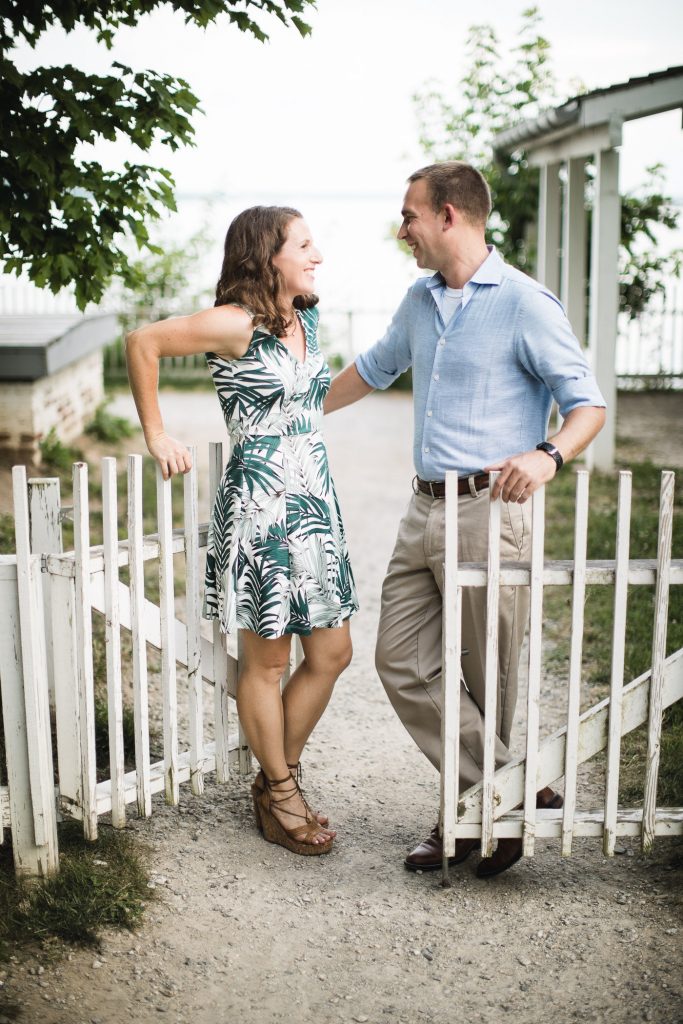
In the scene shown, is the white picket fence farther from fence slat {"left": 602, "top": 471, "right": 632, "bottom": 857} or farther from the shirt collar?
the shirt collar

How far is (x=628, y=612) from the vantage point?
5.47 m

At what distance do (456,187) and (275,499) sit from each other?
1070 millimetres

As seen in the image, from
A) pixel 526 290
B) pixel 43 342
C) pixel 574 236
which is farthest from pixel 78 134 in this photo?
pixel 574 236

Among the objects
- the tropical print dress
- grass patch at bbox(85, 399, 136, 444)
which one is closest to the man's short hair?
the tropical print dress

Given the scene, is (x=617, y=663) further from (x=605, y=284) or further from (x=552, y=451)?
(x=605, y=284)

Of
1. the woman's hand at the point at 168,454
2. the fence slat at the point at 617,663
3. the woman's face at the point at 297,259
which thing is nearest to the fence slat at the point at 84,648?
the woman's hand at the point at 168,454

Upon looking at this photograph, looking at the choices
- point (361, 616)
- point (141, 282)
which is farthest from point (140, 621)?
point (361, 616)

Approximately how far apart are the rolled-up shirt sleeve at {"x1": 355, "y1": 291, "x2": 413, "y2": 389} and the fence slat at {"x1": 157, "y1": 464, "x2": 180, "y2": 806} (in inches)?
32.4

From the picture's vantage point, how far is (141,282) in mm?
4523

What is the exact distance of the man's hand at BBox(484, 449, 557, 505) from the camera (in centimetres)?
283

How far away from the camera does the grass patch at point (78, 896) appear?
9.52 feet

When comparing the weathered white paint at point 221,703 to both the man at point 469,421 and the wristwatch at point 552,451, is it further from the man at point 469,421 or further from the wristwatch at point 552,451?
the wristwatch at point 552,451

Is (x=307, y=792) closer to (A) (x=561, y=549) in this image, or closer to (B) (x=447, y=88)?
(A) (x=561, y=549)

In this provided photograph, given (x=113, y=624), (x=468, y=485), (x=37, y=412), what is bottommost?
(x=113, y=624)
